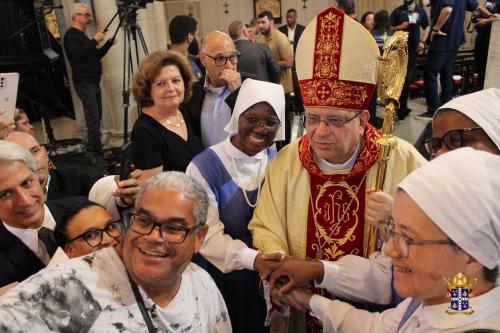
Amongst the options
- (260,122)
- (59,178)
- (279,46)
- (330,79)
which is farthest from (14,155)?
(279,46)

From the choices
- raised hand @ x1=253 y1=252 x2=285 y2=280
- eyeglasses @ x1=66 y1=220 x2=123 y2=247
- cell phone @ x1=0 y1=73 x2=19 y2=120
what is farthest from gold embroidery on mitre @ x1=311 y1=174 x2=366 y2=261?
cell phone @ x1=0 y1=73 x2=19 y2=120

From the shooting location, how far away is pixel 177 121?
10.3 ft

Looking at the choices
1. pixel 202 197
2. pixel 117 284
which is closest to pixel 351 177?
pixel 202 197

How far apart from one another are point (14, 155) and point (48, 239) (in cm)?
43

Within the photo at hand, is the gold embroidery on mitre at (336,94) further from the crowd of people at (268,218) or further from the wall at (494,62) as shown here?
the wall at (494,62)

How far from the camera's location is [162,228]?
4.71 ft

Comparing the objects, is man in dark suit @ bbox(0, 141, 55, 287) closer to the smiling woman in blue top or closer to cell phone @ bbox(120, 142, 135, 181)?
the smiling woman in blue top

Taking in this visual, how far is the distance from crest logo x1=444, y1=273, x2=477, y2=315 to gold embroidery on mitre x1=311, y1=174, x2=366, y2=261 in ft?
3.04

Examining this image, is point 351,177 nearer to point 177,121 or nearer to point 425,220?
point 425,220

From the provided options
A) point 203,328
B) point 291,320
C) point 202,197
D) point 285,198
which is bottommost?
point 291,320

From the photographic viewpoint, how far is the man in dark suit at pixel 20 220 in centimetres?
194

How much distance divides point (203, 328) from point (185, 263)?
267mm

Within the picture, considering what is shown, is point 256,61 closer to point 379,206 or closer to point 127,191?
point 127,191

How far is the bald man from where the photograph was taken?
322 cm
